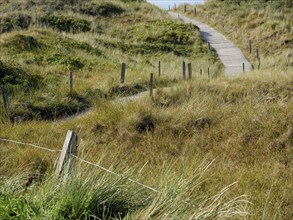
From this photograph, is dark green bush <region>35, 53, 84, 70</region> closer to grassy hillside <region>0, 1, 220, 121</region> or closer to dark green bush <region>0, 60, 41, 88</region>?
grassy hillside <region>0, 1, 220, 121</region>

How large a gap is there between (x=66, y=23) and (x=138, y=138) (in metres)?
22.6

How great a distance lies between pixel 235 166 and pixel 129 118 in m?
3.26

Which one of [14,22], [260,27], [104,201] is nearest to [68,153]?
[104,201]

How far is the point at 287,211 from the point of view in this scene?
4258mm

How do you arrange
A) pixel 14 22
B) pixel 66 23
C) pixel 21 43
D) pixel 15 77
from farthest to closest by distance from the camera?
pixel 66 23 < pixel 14 22 < pixel 21 43 < pixel 15 77

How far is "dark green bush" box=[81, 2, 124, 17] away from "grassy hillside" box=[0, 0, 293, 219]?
12.0 m

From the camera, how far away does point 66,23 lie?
2905cm

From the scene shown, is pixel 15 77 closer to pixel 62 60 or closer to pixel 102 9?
pixel 62 60

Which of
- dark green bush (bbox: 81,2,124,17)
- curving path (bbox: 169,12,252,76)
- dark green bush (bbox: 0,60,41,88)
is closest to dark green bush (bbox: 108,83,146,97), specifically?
dark green bush (bbox: 0,60,41,88)

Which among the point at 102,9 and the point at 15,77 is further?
the point at 102,9

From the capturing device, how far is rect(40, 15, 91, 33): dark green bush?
28.1 m

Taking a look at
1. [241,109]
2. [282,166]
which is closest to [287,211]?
[282,166]

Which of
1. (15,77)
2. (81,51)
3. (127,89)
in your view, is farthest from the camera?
(81,51)

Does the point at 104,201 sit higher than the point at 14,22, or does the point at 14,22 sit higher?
the point at 14,22
